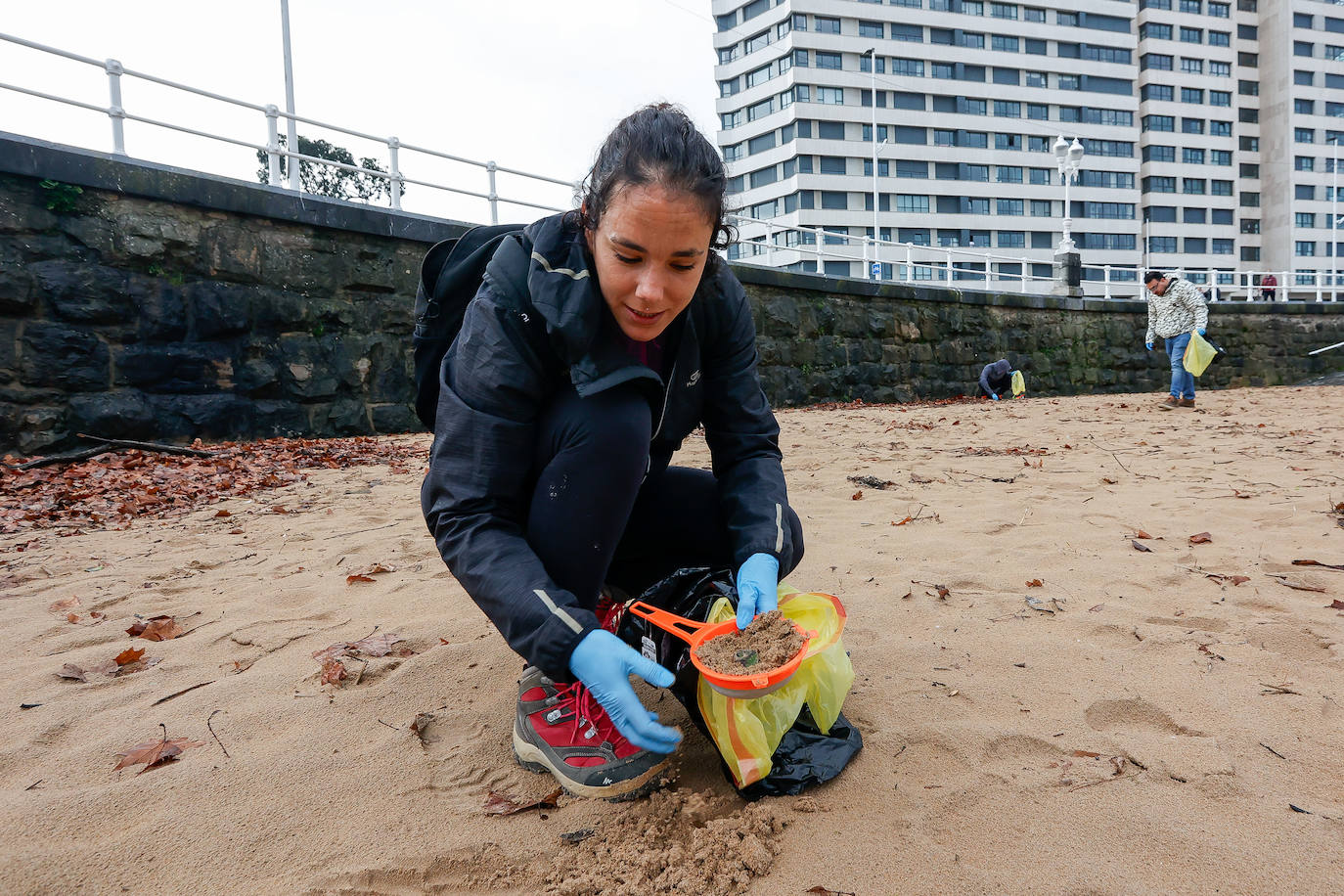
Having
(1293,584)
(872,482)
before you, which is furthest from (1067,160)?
(1293,584)

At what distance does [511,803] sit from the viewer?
52.3 inches

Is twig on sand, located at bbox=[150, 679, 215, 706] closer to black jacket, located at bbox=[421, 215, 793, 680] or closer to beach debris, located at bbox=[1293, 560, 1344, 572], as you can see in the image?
black jacket, located at bbox=[421, 215, 793, 680]

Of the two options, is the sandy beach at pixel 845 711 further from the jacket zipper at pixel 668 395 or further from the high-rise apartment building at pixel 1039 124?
the high-rise apartment building at pixel 1039 124

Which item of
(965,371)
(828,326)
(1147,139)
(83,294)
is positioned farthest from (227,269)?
(1147,139)

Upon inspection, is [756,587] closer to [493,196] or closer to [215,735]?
[215,735]

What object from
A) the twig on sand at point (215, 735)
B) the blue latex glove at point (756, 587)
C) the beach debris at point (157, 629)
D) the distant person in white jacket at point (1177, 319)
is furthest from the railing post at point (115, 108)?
the distant person in white jacket at point (1177, 319)

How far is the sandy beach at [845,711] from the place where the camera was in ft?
3.71

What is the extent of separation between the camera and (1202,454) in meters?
4.49

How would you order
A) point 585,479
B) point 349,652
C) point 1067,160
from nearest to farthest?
point 585,479 → point 349,652 → point 1067,160

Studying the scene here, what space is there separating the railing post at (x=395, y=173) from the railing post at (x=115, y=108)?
1.96 metres

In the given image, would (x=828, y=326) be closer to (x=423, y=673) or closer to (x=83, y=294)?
(x=83, y=294)

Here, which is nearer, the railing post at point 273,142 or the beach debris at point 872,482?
the beach debris at point 872,482

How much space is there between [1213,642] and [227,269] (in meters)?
6.24

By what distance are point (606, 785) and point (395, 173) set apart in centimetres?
658
